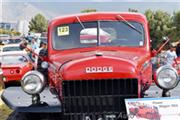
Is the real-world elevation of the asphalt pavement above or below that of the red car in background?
above

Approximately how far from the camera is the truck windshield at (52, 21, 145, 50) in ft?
24.2

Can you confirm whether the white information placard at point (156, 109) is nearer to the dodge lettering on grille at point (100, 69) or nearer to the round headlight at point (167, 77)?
the round headlight at point (167, 77)

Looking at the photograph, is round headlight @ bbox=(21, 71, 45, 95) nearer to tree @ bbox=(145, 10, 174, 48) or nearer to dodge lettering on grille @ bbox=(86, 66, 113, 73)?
dodge lettering on grille @ bbox=(86, 66, 113, 73)

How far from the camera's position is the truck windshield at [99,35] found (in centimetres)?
736

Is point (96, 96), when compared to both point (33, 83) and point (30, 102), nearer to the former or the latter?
point (33, 83)

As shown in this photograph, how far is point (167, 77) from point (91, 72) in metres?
0.97

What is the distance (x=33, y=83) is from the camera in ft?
21.6

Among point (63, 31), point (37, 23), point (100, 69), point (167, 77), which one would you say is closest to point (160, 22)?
point (63, 31)

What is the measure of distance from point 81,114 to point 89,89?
35cm

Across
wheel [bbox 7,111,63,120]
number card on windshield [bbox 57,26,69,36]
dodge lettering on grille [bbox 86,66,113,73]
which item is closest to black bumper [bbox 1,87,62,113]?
wheel [bbox 7,111,63,120]

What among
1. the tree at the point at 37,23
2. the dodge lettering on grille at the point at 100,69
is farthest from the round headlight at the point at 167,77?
the tree at the point at 37,23

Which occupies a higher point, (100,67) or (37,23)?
(37,23)

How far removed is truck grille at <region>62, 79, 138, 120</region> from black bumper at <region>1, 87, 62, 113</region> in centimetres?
24

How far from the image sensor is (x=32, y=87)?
6.55 metres
